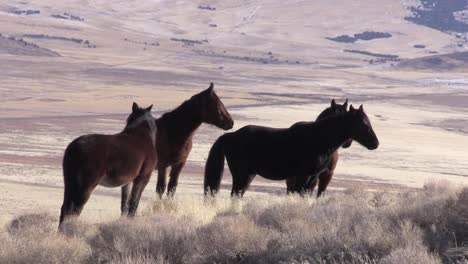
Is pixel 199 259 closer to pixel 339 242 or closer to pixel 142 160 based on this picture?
pixel 339 242

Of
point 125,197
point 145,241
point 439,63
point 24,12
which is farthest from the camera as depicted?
point 24,12

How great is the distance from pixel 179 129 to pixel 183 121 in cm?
11

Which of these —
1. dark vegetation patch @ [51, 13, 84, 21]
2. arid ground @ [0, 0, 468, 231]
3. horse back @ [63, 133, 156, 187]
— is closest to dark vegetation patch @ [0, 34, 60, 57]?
arid ground @ [0, 0, 468, 231]

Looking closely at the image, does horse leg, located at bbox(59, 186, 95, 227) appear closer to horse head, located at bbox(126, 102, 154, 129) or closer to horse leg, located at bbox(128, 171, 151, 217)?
horse leg, located at bbox(128, 171, 151, 217)

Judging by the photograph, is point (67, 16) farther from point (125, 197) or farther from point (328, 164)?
point (125, 197)

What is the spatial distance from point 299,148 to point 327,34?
14240 centimetres

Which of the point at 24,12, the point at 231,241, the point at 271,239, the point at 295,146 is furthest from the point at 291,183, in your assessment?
the point at 24,12

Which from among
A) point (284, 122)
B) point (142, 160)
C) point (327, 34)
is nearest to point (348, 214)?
point (142, 160)

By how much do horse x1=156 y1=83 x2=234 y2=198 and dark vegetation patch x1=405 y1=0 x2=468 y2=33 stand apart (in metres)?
153

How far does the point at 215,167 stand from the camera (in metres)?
12.4

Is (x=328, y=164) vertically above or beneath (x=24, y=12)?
above

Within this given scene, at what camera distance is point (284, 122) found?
46.9m

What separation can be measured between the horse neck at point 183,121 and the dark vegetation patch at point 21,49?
87.5 metres

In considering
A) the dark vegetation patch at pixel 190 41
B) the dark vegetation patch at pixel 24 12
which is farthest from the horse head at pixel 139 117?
the dark vegetation patch at pixel 24 12
